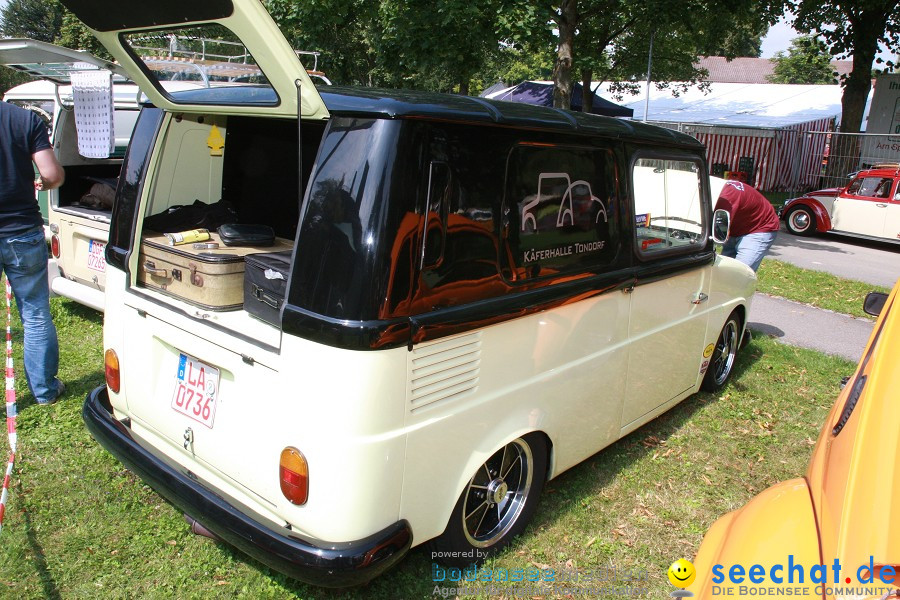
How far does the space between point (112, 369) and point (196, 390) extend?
2.37 ft

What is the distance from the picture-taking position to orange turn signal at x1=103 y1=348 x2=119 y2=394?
3109 mm

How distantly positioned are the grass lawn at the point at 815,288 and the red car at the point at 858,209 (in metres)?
4.42

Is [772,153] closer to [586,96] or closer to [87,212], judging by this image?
[586,96]

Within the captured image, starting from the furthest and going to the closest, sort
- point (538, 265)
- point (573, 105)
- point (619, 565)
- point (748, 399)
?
point (573, 105) → point (748, 399) → point (619, 565) → point (538, 265)

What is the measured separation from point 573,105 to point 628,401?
49.3 feet

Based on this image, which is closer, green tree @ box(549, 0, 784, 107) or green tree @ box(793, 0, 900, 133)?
green tree @ box(549, 0, 784, 107)

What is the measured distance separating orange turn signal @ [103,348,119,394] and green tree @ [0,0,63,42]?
155ft

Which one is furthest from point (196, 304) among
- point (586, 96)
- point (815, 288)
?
point (586, 96)

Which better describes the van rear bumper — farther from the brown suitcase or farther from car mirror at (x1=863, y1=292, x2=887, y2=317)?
car mirror at (x1=863, y1=292, x2=887, y2=317)

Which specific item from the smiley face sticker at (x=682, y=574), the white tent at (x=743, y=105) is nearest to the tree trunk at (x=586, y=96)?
the white tent at (x=743, y=105)

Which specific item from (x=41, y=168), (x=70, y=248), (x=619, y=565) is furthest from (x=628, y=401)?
(x=70, y=248)

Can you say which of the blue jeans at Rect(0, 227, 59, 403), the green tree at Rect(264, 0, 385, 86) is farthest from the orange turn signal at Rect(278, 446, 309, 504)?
the green tree at Rect(264, 0, 385, 86)

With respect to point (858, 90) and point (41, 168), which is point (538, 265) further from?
point (858, 90)

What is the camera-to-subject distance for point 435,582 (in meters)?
2.86
